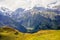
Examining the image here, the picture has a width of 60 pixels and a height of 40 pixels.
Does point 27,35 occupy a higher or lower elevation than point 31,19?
lower

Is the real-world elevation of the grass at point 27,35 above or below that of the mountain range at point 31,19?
below

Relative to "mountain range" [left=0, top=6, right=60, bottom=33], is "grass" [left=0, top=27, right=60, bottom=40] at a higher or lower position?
lower

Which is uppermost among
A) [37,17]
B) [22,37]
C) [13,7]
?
[13,7]

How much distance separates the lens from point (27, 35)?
4.08m

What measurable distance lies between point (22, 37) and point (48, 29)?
0.64 m

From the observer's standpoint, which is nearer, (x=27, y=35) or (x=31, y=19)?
(x=27, y=35)

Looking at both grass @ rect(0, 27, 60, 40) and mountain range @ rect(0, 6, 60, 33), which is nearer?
grass @ rect(0, 27, 60, 40)

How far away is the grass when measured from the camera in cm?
399

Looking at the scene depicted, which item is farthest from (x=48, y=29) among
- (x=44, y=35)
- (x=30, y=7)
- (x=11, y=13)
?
(x=11, y=13)

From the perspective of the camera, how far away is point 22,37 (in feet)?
13.4

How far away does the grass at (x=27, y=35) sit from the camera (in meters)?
3.99

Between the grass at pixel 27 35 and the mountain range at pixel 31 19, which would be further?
the mountain range at pixel 31 19

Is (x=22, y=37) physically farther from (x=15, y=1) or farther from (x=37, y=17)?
(x=15, y=1)

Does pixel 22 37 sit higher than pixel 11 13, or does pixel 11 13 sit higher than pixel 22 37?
pixel 11 13
